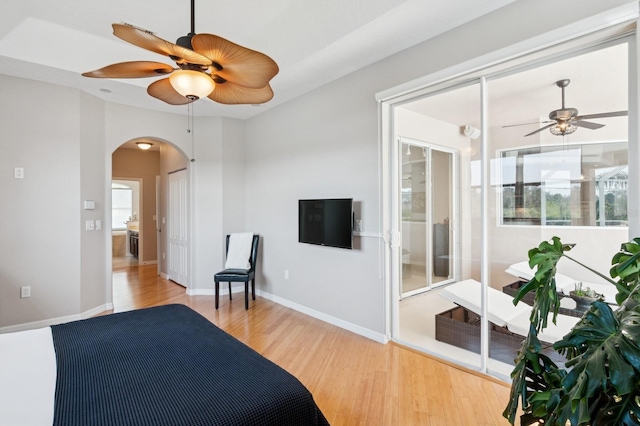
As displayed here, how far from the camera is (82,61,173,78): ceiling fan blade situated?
1.77m

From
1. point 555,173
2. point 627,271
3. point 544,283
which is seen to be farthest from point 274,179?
point 627,271

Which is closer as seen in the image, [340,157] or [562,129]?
[562,129]

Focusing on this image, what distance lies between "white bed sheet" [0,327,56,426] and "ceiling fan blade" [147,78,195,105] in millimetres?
1632

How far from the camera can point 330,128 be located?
3742 millimetres

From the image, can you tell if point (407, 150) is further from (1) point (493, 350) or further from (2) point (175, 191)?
(2) point (175, 191)

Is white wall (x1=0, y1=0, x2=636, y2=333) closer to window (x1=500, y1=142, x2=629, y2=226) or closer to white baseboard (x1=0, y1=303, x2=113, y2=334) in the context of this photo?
white baseboard (x1=0, y1=303, x2=113, y2=334)

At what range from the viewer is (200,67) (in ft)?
5.86

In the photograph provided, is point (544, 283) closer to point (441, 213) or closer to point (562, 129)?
point (562, 129)

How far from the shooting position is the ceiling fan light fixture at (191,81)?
1786 mm

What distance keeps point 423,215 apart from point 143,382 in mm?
2784

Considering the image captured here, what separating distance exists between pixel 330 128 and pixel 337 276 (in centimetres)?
172

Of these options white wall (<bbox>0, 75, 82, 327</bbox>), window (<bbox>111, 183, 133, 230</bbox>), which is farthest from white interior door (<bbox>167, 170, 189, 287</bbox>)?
window (<bbox>111, 183, 133, 230</bbox>)

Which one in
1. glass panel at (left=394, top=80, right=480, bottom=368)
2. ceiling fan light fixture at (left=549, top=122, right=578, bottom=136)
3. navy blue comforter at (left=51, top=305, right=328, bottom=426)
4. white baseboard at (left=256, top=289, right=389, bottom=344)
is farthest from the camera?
white baseboard at (left=256, top=289, right=389, bottom=344)

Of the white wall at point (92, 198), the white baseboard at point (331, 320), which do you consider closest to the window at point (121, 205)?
the white wall at point (92, 198)
